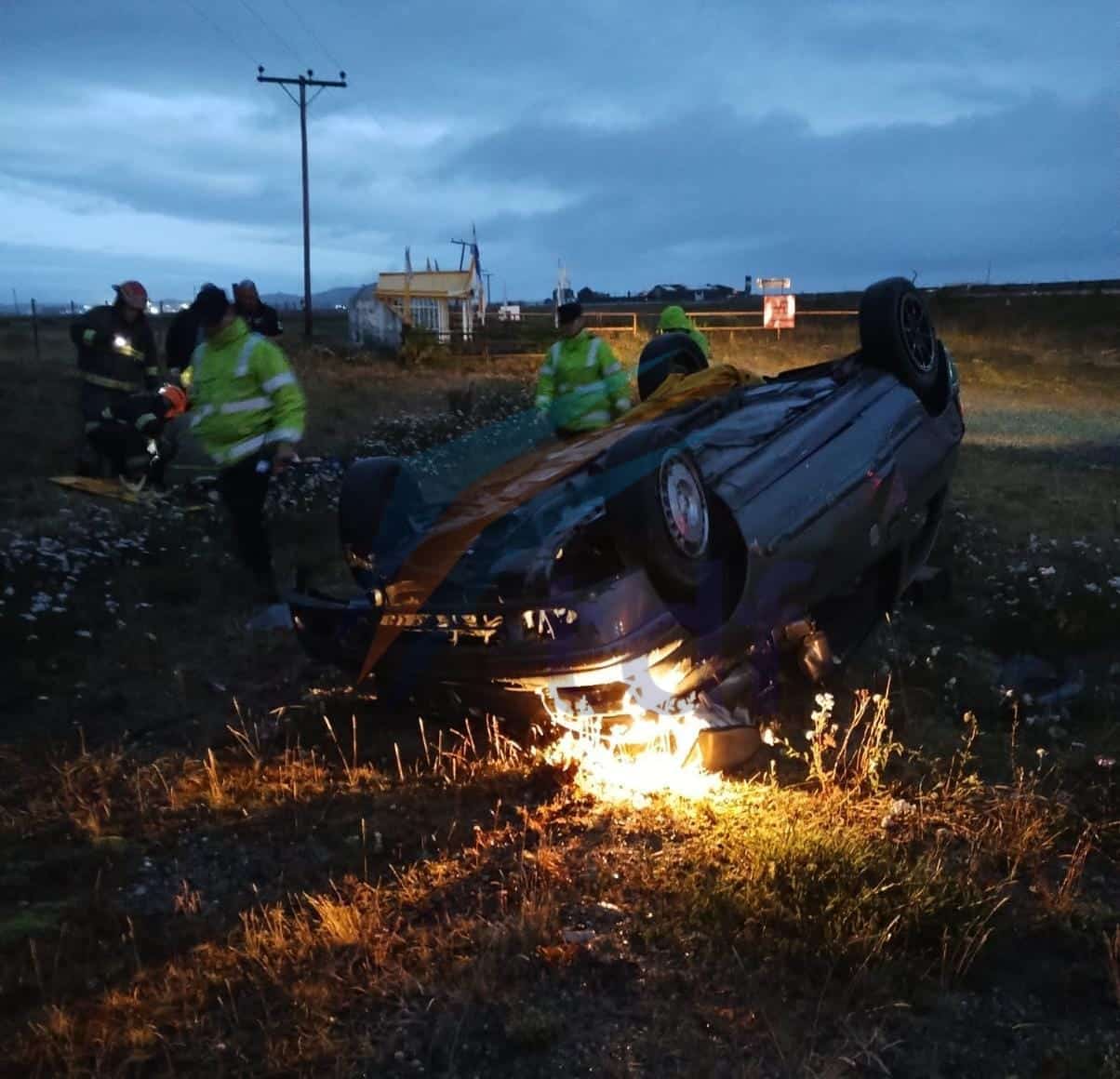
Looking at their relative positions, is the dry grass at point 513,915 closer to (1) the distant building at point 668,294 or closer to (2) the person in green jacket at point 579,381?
(2) the person in green jacket at point 579,381

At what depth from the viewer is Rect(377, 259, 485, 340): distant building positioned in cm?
2430

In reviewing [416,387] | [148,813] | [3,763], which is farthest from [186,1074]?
[416,387]

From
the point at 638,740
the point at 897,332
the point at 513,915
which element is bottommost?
the point at 513,915

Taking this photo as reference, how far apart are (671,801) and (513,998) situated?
111 centimetres

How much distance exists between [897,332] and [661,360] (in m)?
1.31

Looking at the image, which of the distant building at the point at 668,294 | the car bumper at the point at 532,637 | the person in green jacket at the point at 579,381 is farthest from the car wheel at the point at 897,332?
the distant building at the point at 668,294

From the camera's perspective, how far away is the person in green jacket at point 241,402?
18.5 ft

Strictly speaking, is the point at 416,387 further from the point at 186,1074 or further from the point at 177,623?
the point at 186,1074

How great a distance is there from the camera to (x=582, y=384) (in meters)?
6.82

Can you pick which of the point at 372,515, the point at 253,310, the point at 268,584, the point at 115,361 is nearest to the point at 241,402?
the point at 268,584

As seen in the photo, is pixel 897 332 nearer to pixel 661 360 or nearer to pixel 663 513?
pixel 661 360

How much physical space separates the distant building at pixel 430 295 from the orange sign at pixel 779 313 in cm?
827

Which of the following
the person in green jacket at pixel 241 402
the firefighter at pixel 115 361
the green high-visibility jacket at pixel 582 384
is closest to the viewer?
the person in green jacket at pixel 241 402

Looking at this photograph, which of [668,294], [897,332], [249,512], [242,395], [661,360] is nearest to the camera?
[897,332]
